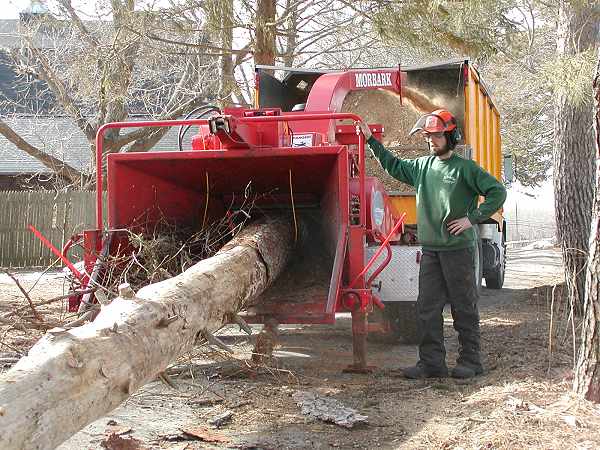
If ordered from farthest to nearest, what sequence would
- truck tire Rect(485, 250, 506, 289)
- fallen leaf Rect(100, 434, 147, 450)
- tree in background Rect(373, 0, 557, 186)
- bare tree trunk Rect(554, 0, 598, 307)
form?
truck tire Rect(485, 250, 506, 289) → tree in background Rect(373, 0, 557, 186) → bare tree trunk Rect(554, 0, 598, 307) → fallen leaf Rect(100, 434, 147, 450)

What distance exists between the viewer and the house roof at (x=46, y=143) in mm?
22109

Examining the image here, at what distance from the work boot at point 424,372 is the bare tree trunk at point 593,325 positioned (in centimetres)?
128

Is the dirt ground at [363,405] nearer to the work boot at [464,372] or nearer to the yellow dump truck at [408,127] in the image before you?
the work boot at [464,372]

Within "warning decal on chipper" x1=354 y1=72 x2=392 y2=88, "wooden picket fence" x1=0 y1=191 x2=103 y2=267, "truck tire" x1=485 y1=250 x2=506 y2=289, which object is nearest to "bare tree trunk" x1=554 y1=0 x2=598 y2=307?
"warning decal on chipper" x1=354 y1=72 x2=392 y2=88

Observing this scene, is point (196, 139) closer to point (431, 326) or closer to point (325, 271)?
point (325, 271)

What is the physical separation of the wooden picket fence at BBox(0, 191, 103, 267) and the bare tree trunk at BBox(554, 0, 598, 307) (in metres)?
10.4

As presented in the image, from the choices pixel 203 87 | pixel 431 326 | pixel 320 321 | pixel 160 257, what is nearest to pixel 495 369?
pixel 431 326

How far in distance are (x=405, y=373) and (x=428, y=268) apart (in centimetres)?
78

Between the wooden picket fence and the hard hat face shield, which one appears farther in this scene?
the wooden picket fence

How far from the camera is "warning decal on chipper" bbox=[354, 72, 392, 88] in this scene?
22.8 ft

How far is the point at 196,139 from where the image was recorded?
605 cm

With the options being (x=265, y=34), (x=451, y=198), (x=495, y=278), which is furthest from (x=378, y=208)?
(x=495, y=278)

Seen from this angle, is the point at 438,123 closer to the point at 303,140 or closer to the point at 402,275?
the point at 303,140

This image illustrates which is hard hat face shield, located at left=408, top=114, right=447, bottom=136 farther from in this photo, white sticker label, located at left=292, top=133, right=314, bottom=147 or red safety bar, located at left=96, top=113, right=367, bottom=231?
white sticker label, located at left=292, top=133, right=314, bottom=147
